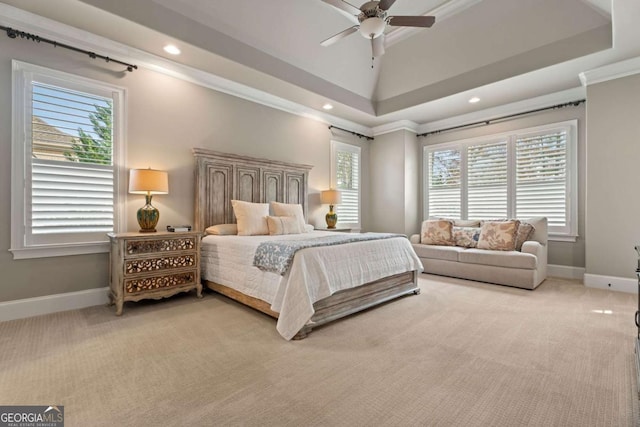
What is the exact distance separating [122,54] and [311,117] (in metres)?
3.02

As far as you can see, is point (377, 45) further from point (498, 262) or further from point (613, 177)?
point (613, 177)

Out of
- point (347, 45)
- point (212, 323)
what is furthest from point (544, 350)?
point (347, 45)

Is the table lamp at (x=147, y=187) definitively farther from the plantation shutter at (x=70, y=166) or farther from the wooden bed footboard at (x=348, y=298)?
the wooden bed footboard at (x=348, y=298)

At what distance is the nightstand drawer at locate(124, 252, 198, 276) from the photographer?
9.93ft

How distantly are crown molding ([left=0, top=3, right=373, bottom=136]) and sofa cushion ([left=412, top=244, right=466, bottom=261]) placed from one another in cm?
315

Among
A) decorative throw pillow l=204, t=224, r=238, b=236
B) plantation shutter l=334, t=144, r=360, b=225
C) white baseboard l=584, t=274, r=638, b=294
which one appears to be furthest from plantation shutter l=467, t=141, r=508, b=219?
decorative throw pillow l=204, t=224, r=238, b=236

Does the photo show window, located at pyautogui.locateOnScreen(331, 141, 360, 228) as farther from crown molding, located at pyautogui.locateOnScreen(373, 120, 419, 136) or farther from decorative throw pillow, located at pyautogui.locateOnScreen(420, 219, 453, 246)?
decorative throw pillow, located at pyautogui.locateOnScreen(420, 219, 453, 246)

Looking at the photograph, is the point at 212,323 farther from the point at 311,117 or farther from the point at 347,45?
the point at 347,45

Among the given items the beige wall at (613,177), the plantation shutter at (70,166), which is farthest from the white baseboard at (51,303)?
the beige wall at (613,177)

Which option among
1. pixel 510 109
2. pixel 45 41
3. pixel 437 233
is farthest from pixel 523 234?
pixel 45 41

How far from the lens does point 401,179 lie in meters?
6.20

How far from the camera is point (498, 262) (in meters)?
4.25

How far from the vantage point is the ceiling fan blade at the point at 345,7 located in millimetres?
2735

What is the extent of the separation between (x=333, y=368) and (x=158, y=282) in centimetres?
225
